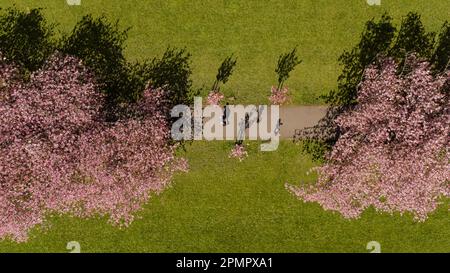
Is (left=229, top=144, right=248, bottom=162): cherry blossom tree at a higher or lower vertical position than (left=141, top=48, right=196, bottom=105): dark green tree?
lower

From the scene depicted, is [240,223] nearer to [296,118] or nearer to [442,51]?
[296,118]

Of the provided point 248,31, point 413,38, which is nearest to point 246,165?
point 248,31

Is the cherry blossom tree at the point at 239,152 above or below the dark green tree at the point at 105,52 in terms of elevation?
below

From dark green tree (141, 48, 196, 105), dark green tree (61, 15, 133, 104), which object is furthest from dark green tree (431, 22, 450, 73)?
dark green tree (61, 15, 133, 104)

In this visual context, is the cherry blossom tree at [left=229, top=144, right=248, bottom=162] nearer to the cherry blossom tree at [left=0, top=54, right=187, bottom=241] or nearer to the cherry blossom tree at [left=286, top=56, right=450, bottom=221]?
the cherry blossom tree at [left=0, top=54, right=187, bottom=241]

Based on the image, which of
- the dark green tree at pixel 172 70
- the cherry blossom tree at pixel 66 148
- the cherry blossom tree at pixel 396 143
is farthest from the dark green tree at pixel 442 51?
the cherry blossom tree at pixel 66 148

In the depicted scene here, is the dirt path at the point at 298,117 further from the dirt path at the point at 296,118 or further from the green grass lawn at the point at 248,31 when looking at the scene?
the green grass lawn at the point at 248,31
